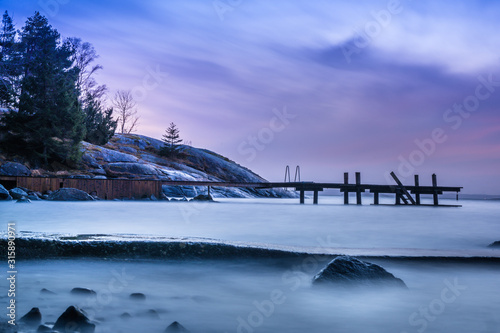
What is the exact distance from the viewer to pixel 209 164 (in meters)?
57.8

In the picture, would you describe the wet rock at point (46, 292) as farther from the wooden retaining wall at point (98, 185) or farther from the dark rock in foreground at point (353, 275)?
the wooden retaining wall at point (98, 185)

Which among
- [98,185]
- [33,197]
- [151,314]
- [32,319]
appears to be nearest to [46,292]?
[32,319]

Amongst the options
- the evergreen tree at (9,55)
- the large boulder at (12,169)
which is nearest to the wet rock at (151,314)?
the large boulder at (12,169)

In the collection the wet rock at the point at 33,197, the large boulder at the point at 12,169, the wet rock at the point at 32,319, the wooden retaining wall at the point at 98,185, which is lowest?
the wet rock at the point at 32,319

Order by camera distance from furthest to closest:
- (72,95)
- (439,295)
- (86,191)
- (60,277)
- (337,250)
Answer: (72,95) < (86,191) < (337,250) < (60,277) < (439,295)

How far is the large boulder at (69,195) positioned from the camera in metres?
22.2

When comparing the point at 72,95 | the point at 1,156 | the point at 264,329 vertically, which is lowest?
the point at 264,329

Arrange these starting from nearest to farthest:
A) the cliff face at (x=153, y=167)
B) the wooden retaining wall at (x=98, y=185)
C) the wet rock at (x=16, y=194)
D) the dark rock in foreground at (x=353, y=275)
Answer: the dark rock in foreground at (x=353, y=275)
the wet rock at (x=16, y=194)
the wooden retaining wall at (x=98, y=185)
the cliff face at (x=153, y=167)

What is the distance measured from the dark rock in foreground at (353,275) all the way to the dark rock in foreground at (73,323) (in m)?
2.26

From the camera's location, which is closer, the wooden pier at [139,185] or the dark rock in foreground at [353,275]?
the dark rock in foreground at [353,275]

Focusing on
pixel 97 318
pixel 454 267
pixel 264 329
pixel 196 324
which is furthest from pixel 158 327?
pixel 454 267

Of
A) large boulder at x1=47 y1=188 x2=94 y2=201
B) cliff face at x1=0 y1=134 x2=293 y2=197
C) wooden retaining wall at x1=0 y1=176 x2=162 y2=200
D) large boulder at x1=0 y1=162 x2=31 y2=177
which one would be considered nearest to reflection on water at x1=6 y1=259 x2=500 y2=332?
large boulder at x1=47 y1=188 x2=94 y2=201

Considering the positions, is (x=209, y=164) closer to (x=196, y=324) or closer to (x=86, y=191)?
(x=86, y=191)

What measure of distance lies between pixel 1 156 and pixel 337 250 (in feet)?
100
